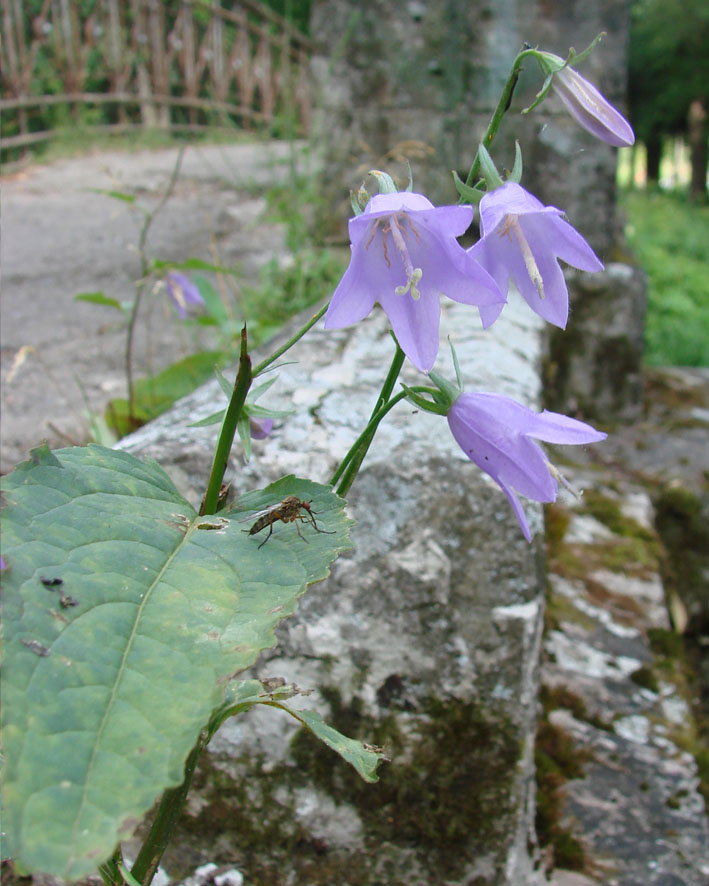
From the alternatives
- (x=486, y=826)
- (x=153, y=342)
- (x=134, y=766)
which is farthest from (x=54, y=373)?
(x=134, y=766)

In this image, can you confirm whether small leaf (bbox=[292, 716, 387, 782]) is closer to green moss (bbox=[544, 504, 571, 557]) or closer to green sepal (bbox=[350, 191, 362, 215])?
green sepal (bbox=[350, 191, 362, 215])

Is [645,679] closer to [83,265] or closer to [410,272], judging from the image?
[410,272]

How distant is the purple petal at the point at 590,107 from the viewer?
1051 millimetres

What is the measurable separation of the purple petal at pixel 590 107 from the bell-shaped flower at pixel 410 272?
0.27 meters

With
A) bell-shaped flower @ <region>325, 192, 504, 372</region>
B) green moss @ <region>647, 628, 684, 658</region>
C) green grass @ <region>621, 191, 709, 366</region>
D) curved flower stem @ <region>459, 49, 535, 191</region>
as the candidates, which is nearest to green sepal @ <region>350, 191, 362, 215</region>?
bell-shaped flower @ <region>325, 192, 504, 372</region>

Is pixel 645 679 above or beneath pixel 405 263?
beneath

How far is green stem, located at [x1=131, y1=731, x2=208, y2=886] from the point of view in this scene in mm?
924

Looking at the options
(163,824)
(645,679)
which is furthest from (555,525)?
(163,824)

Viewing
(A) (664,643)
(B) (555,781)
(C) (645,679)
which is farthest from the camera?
(A) (664,643)

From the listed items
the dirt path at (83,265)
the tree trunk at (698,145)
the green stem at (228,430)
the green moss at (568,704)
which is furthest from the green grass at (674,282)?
the tree trunk at (698,145)

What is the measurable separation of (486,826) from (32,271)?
9.91ft

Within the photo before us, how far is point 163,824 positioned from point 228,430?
0.46 metres

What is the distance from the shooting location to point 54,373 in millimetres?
2855

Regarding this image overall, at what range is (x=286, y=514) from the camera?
0.91 metres
